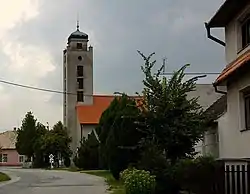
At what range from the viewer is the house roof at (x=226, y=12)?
19.2 meters

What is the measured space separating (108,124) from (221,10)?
22308 millimetres

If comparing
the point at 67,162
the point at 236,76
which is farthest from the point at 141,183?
the point at 67,162

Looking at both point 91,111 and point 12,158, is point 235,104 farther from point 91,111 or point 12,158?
point 12,158

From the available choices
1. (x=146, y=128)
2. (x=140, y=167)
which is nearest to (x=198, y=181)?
(x=140, y=167)

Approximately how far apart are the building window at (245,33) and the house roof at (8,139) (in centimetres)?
9500

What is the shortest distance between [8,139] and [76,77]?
37.8m

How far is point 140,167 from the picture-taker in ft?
78.0

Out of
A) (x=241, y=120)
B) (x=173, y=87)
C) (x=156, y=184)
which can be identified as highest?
(x=173, y=87)

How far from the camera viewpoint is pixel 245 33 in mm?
19797

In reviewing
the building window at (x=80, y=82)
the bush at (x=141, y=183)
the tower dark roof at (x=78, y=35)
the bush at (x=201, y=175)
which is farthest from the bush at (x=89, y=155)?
the bush at (x=201, y=175)

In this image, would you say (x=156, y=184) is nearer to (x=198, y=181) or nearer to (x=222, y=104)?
(x=198, y=181)

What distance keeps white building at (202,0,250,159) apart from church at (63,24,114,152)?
65277 mm

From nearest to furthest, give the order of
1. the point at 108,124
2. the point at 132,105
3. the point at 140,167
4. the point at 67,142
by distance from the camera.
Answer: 1. the point at 140,167
2. the point at 132,105
3. the point at 108,124
4. the point at 67,142

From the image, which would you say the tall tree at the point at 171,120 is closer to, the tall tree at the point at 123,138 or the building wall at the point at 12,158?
the tall tree at the point at 123,138
